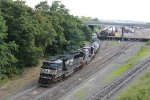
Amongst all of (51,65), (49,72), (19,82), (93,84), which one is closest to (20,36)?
(19,82)

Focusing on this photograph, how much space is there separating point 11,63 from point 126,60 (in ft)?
87.4

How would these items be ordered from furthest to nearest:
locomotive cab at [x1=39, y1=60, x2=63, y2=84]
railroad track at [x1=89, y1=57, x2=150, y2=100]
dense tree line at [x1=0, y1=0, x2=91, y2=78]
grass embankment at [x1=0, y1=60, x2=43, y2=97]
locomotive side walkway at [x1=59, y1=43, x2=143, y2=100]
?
dense tree line at [x1=0, y1=0, x2=91, y2=78] < locomotive cab at [x1=39, y1=60, x2=63, y2=84] < grass embankment at [x1=0, y1=60, x2=43, y2=97] < locomotive side walkway at [x1=59, y1=43, x2=143, y2=100] < railroad track at [x1=89, y1=57, x2=150, y2=100]

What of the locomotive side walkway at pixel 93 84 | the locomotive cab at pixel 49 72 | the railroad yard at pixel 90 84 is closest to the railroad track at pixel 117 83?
the railroad yard at pixel 90 84

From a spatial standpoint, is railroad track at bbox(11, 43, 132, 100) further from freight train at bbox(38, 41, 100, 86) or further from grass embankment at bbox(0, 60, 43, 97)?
grass embankment at bbox(0, 60, 43, 97)

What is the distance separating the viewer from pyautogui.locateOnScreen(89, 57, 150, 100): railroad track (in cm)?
3771

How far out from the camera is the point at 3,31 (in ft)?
147

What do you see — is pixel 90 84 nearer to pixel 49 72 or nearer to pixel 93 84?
pixel 93 84

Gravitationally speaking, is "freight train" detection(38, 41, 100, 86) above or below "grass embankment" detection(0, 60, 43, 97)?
above

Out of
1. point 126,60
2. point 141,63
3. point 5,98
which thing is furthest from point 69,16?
point 5,98

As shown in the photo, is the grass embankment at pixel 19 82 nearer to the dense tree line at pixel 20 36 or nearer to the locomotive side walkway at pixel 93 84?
the dense tree line at pixel 20 36

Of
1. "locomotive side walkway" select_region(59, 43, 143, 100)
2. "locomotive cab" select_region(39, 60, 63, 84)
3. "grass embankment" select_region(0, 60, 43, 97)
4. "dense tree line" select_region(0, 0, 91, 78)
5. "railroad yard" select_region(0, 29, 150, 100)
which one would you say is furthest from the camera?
"dense tree line" select_region(0, 0, 91, 78)

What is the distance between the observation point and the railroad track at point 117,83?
37709mm

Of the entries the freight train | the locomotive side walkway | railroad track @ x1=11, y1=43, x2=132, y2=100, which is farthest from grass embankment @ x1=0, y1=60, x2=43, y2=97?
the locomotive side walkway

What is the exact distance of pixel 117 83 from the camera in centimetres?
4381
